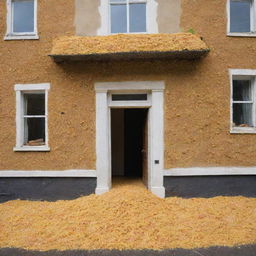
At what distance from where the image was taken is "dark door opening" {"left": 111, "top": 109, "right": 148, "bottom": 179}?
10047mm

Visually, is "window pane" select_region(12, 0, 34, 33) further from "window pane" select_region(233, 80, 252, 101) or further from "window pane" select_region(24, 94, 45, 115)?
"window pane" select_region(233, 80, 252, 101)

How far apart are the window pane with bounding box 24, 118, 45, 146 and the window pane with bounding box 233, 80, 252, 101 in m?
6.36

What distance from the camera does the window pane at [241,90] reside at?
7.34 meters

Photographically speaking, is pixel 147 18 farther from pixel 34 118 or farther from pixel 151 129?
pixel 34 118

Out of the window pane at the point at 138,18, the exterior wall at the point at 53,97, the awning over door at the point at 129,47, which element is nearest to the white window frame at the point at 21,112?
the exterior wall at the point at 53,97

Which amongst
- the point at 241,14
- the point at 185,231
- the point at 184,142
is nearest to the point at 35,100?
the point at 184,142

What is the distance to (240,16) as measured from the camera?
290 inches

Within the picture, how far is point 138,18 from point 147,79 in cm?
213

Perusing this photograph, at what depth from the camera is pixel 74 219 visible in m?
5.70

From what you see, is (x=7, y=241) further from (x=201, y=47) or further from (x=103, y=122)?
(x=201, y=47)

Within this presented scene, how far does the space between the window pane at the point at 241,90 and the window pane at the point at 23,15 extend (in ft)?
23.0

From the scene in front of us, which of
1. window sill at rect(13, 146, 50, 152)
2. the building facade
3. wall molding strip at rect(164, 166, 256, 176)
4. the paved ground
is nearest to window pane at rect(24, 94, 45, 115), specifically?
the building facade

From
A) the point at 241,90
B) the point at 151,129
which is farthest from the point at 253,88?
the point at 151,129

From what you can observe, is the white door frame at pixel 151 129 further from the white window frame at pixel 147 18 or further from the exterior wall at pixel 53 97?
the white window frame at pixel 147 18
